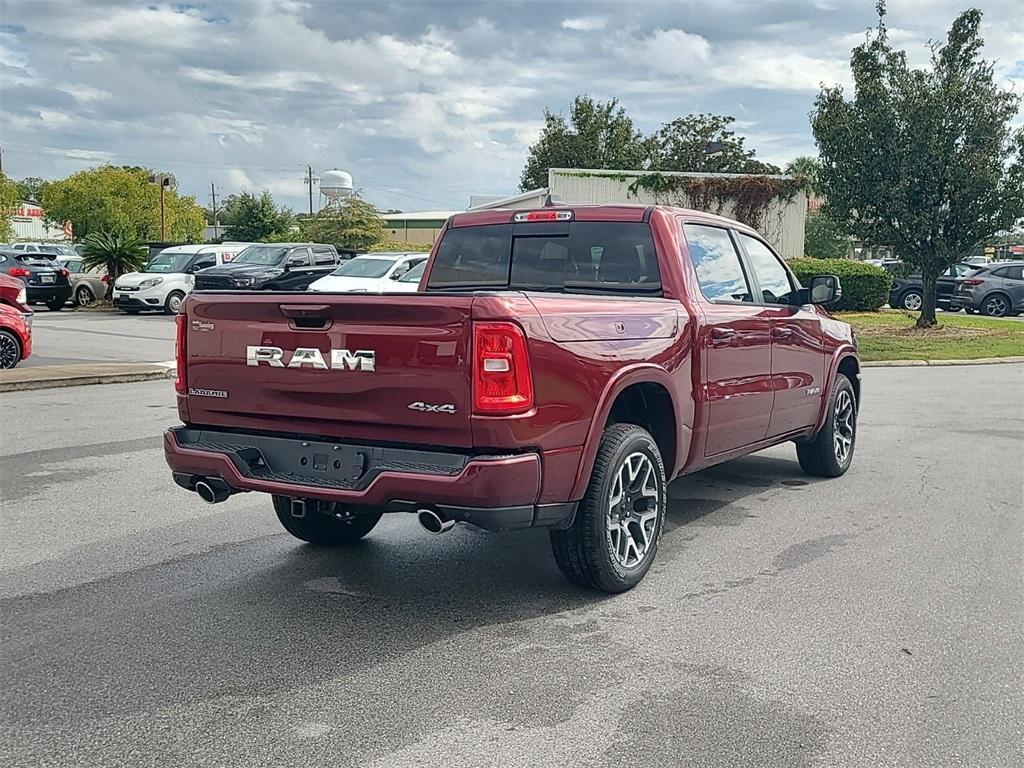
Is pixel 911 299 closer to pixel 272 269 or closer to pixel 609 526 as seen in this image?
pixel 272 269

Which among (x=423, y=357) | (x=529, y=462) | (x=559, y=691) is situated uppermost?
(x=423, y=357)

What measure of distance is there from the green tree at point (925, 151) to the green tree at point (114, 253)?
1782 cm

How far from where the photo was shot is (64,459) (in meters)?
8.28

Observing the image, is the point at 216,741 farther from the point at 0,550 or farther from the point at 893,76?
the point at 893,76

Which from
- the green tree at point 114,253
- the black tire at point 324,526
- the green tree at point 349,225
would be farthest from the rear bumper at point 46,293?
the green tree at point 349,225

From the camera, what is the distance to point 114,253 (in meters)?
28.0

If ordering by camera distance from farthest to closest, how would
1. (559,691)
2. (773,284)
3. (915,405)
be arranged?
(915,405) → (773,284) → (559,691)

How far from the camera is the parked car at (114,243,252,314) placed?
26.1 metres

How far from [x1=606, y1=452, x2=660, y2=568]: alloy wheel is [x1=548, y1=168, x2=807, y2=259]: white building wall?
86.9 feet

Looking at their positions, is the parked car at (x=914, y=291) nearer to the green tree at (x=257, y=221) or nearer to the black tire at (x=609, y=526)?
the black tire at (x=609, y=526)

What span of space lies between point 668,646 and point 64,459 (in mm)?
5750

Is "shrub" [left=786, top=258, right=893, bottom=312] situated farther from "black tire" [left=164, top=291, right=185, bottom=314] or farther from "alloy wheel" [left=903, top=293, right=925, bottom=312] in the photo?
"black tire" [left=164, top=291, right=185, bottom=314]

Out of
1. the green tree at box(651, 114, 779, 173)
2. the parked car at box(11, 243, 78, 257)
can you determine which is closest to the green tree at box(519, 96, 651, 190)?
the green tree at box(651, 114, 779, 173)

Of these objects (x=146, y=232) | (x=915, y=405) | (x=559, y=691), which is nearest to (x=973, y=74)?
(x=915, y=405)
